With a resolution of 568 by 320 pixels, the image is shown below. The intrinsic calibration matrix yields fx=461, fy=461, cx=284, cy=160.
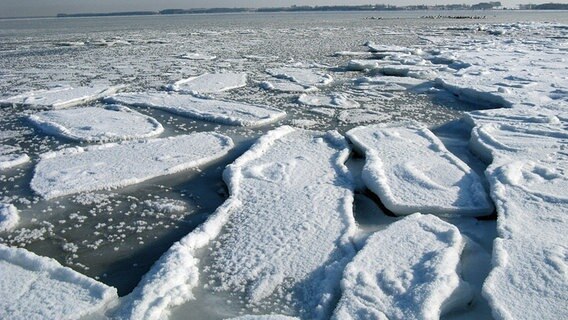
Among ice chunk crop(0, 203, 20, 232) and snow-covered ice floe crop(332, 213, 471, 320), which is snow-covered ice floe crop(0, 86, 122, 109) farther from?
snow-covered ice floe crop(332, 213, 471, 320)

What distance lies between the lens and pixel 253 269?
264 cm

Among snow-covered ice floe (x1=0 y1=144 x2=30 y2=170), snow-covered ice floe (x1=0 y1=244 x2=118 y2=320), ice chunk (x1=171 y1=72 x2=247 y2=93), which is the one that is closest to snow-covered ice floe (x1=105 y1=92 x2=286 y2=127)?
ice chunk (x1=171 y1=72 x2=247 y2=93)

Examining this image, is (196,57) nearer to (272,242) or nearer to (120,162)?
(120,162)

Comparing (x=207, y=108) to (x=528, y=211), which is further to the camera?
(x=207, y=108)

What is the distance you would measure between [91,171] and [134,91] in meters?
4.12

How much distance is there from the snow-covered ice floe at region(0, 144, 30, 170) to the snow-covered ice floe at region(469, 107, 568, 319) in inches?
163

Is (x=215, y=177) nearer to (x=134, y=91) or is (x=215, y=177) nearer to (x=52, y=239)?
(x=52, y=239)

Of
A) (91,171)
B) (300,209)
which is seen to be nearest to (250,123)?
(91,171)

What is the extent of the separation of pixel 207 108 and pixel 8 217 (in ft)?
11.5

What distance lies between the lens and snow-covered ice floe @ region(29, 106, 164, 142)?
5.21 m

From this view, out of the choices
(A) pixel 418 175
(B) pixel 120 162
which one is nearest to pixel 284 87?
(B) pixel 120 162

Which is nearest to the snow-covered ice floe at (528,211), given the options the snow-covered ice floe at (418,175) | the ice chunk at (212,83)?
the snow-covered ice floe at (418,175)

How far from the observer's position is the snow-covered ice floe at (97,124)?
521 centimetres

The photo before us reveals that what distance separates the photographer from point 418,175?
3.88 metres
